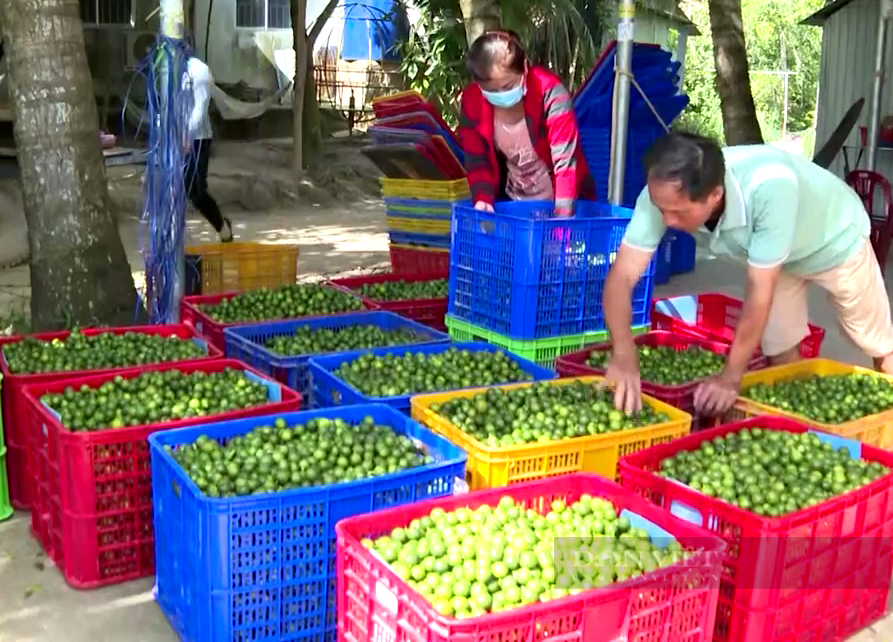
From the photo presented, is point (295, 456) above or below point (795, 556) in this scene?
above

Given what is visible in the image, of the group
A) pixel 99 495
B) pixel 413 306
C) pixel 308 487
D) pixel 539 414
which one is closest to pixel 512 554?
pixel 308 487

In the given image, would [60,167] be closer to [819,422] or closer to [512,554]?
[512,554]

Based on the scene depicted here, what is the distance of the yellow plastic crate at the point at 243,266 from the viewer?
6.14 m

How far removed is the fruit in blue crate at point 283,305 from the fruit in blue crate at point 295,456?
1.73m

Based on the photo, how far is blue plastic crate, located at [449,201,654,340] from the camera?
4285 mm

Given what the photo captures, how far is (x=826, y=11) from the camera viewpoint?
11.8 metres

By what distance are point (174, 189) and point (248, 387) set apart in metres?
1.76

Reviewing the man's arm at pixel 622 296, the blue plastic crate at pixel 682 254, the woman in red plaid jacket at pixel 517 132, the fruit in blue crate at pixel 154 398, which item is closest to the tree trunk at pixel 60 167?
the fruit in blue crate at pixel 154 398

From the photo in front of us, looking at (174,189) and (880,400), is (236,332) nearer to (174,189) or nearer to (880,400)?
(174,189)

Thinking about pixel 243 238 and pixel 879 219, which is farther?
pixel 243 238

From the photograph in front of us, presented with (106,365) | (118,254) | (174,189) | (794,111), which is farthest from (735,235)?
(794,111)

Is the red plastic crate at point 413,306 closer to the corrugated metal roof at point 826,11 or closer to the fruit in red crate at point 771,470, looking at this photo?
the fruit in red crate at point 771,470

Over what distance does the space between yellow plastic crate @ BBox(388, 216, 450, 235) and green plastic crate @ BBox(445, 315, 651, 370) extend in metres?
2.59

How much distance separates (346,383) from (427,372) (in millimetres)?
377
